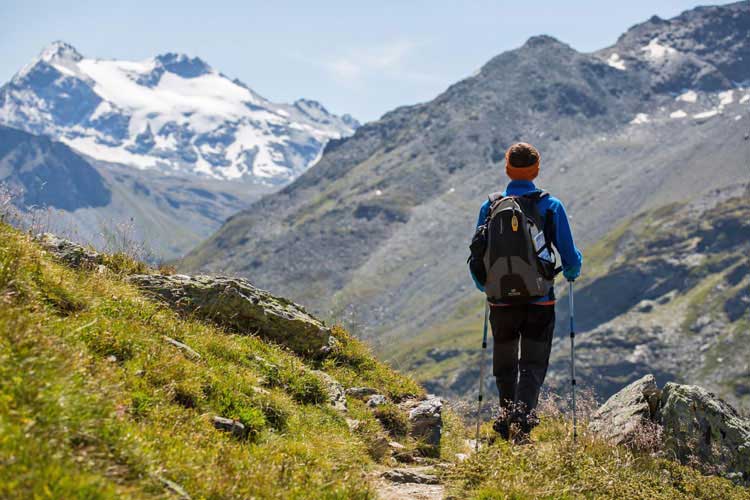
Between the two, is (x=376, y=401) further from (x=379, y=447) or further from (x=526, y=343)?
(x=526, y=343)

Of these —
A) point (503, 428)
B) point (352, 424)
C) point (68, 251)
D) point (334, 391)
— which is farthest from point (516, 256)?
point (68, 251)

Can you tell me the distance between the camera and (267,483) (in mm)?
5691

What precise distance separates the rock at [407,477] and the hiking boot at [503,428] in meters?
1.54

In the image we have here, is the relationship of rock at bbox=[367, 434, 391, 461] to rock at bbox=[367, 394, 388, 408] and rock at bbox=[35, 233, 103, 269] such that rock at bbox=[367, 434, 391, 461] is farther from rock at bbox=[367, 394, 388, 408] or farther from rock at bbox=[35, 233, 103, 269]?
rock at bbox=[35, 233, 103, 269]

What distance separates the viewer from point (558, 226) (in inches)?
364

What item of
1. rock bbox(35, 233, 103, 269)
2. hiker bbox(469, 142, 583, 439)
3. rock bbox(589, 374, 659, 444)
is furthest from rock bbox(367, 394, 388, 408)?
rock bbox(35, 233, 103, 269)

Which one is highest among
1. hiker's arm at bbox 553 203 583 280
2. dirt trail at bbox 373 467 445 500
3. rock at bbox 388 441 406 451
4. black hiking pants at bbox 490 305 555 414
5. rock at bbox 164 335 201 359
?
hiker's arm at bbox 553 203 583 280

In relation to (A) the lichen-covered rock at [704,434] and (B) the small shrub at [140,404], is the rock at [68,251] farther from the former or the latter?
(A) the lichen-covered rock at [704,434]

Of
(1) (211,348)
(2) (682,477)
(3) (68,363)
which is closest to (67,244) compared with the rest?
(1) (211,348)

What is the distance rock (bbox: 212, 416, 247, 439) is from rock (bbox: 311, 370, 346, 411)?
2613 millimetres

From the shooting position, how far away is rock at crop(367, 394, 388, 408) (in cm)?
1066

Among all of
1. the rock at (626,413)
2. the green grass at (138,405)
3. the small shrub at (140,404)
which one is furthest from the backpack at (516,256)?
the small shrub at (140,404)

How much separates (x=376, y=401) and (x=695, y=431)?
4.63m

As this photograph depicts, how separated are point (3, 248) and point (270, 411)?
3.33 metres
